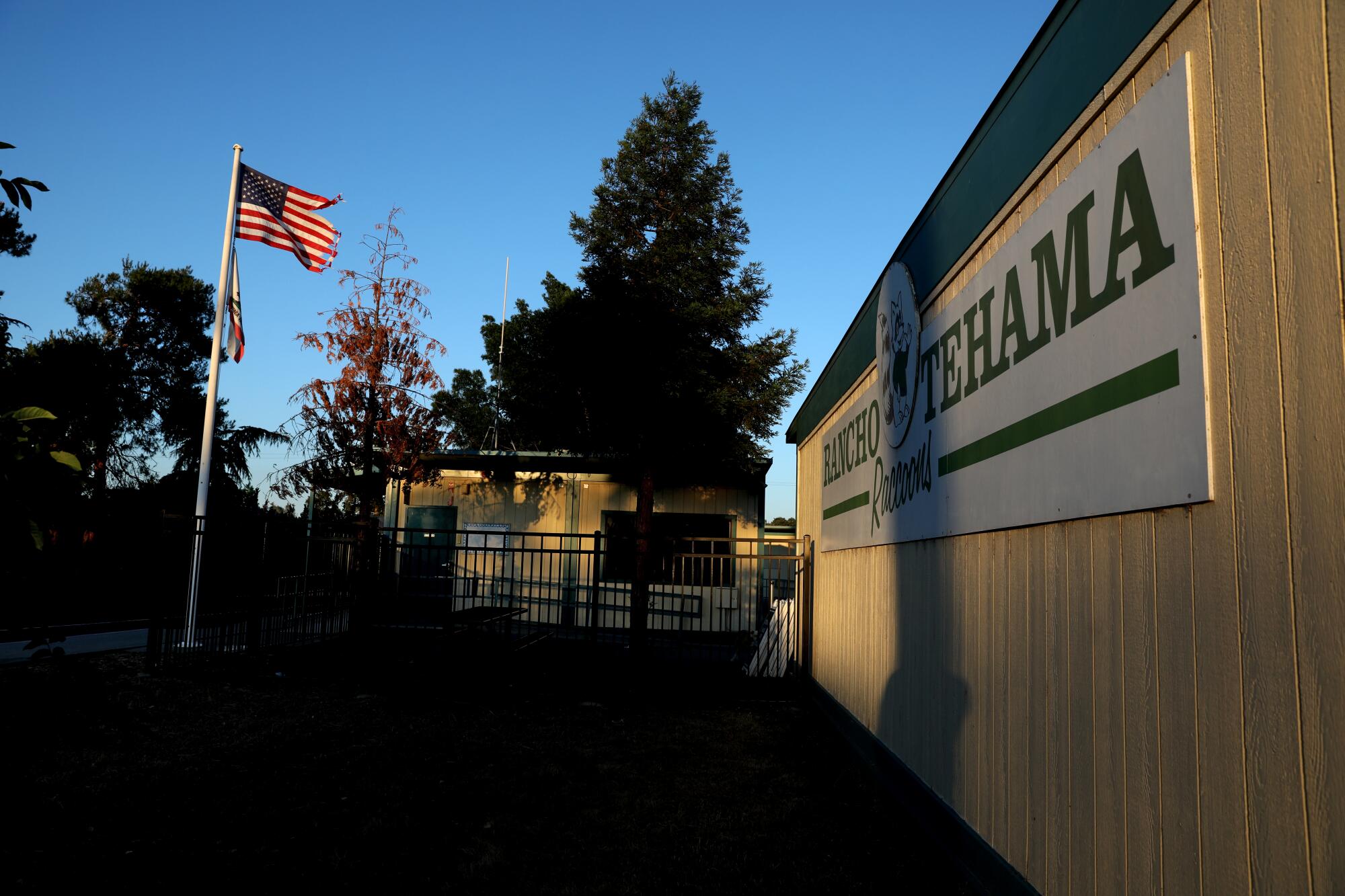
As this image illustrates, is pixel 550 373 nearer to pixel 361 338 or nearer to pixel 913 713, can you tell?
pixel 361 338

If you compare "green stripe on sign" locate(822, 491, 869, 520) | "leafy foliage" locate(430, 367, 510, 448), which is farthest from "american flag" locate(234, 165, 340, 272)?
"leafy foliage" locate(430, 367, 510, 448)

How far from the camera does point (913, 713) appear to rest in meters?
5.00

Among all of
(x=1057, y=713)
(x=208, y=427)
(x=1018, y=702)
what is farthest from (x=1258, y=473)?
(x=208, y=427)

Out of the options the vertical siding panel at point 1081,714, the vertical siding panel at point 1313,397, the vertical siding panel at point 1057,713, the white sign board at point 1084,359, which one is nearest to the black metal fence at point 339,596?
the white sign board at point 1084,359

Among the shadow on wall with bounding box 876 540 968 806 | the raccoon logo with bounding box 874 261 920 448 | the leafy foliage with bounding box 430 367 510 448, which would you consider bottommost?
the shadow on wall with bounding box 876 540 968 806

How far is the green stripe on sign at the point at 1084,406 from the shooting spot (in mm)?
2396

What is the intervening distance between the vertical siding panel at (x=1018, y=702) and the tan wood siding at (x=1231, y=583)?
0.8 inches

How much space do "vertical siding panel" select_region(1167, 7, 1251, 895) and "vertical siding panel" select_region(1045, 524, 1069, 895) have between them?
31.8 inches

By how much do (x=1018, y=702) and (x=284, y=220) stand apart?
1404 centimetres

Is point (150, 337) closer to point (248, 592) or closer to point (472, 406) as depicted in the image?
point (472, 406)

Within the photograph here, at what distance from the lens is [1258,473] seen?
6.53 ft

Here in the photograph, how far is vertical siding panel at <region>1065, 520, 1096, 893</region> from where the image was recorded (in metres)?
2.75

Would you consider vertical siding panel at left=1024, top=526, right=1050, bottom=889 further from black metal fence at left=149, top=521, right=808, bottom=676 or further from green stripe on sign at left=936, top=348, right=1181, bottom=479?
black metal fence at left=149, top=521, right=808, bottom=676

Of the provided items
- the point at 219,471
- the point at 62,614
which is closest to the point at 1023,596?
the point at 62,614
